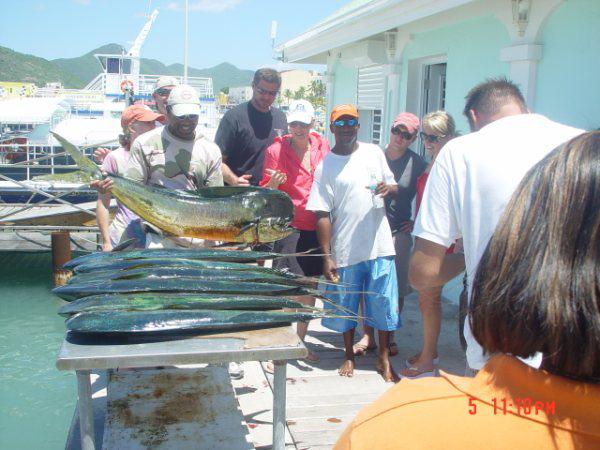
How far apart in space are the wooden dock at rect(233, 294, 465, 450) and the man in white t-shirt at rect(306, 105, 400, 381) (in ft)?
1.14

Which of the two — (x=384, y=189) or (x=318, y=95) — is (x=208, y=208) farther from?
(x=318, y=95)

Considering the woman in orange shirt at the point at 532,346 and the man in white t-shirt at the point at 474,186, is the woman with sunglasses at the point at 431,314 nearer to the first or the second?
the man in white t-shirt at the point at 474,186

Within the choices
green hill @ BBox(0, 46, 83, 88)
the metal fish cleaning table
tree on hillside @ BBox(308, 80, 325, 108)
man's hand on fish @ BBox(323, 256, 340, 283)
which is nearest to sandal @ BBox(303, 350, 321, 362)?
man's hand on fish @ BBox(323, 256, 340, 283)

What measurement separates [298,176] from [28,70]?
499ft

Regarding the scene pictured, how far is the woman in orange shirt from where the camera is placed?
2.78ft

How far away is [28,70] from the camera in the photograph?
139375 millimetres

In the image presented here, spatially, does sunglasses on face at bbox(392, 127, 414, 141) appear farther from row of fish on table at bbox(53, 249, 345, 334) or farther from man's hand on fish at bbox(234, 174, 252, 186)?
row of fish on table at bbox(53, 249, 345, 334)

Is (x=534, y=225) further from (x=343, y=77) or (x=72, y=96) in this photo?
(x=72, y=96)

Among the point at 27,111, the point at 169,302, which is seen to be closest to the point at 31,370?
the point at 169,302

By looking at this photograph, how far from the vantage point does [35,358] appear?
Result: 8148 millimetres

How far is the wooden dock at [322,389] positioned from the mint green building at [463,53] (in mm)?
2237

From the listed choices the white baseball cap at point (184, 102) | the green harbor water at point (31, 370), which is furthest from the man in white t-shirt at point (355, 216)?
the green harbor water at point (31, 370)

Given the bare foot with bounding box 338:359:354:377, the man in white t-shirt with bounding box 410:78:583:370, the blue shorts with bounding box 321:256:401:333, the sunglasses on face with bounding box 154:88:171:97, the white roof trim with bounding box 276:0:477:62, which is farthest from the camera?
the white roof trim with bounding box 276:0:477:62

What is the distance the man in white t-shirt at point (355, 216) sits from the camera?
436cm
